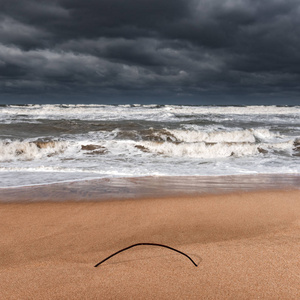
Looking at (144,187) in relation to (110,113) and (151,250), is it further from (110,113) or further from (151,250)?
(110,113)

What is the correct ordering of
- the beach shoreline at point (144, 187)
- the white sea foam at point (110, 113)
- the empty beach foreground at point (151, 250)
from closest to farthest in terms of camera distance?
1. the empty beach foreground at point (151, 250)
2. the beach shoreline at point (144, 187)
3. the white sea foam at point (110, 113)

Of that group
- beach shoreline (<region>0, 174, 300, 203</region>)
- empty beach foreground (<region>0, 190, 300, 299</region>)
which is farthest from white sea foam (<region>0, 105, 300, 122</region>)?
empty beach foreground (<region>0, 190, 300, 299</region>)

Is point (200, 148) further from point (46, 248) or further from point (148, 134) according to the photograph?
point (46, 248)

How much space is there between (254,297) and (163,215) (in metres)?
1.81

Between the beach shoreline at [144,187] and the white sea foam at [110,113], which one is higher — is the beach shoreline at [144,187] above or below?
below

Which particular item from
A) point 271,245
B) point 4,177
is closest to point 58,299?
point 271,245

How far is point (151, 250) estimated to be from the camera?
235 cm

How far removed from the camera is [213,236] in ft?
9.13

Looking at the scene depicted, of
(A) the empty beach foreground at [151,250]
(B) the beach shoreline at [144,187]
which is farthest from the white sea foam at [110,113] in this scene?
(A) the empty beach foreground at [151,250]

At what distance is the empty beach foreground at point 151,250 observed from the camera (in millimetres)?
1810

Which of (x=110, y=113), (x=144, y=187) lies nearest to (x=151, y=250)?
(x=144, y=187)

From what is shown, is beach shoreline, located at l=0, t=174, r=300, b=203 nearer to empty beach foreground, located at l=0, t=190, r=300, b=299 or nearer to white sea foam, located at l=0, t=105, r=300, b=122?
empty beach foreground, located at l=0, t=190, r=300, b=299

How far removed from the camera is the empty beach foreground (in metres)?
1.81

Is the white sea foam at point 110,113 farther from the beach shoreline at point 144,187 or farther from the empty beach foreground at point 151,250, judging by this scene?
the empty beach foreground at point 151,250
